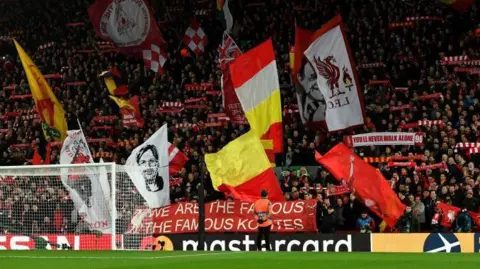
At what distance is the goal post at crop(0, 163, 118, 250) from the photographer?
24.2m

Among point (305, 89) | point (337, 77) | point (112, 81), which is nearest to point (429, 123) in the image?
point (337, 77)

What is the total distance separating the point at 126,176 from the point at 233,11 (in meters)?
13.3

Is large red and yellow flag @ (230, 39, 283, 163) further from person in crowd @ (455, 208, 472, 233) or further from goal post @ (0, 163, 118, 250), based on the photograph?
person in crowd @ (455, 208, 472, 233)

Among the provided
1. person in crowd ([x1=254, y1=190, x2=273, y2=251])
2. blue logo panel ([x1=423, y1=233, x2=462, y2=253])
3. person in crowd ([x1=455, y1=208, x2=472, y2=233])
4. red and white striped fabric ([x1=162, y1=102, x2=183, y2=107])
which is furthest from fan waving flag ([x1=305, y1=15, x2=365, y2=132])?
red and white striped fabric ([x1=162, y1=102, x2=183, y2=107])

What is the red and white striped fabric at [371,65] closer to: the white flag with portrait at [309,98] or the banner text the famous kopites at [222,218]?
the white flag with portrait at [309,98]

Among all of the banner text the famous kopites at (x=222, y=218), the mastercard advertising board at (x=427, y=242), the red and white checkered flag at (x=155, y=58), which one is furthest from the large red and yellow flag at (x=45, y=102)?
the mastercard advertising board at (x=427, y=242)

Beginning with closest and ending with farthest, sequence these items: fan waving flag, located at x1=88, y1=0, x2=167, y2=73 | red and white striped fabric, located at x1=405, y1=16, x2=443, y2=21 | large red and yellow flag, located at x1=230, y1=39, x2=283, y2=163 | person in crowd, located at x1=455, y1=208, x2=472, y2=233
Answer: person in crowd, located at x1=455, y1=208, x2=472, y2=233
large red and yellow flag, located at x1=230, y1=39, x2=283, y2=163
red and white striped fabric, located at x1=405, y1=16, x2=443, y2=21
fan waving flag, located at x1=88, y1=0, x2=167, y2=73

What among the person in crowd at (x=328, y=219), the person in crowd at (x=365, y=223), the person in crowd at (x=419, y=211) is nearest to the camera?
the person in crowd at (x=419, y=211)

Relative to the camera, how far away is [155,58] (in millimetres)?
37438

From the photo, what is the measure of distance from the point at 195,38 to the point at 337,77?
36.2ft

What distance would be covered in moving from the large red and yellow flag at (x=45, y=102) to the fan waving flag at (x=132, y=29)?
5574 millimetres

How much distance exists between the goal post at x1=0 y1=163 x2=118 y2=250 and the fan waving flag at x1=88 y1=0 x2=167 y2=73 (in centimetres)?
1261

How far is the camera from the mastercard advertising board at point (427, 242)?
2288cm

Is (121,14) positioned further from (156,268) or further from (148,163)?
(156,268)
